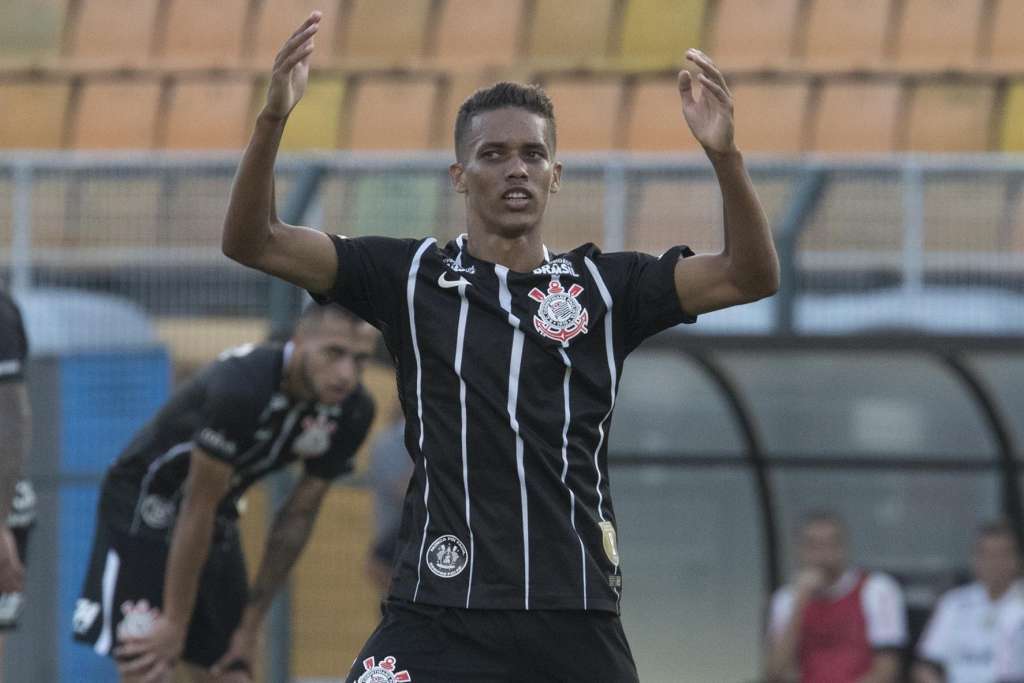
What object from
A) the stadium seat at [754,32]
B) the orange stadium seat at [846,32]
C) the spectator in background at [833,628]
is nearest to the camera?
the spectator in background at [833,628]

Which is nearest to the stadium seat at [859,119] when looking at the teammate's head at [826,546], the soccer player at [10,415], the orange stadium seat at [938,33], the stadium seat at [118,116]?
the orange stadium seat at [938,33]

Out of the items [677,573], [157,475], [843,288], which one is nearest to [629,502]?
[677,573]

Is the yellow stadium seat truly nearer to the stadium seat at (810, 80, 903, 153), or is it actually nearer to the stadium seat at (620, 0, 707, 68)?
the stadium seat at (620, 0, 707, 68)

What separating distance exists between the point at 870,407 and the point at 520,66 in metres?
3.17

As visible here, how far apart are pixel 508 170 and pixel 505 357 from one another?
36 cm

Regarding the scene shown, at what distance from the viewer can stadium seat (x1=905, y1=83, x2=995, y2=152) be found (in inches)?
450

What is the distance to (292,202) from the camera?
7.05 meters

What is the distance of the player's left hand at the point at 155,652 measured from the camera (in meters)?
5.50

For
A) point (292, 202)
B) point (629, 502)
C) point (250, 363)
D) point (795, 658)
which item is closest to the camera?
point (250, 363)

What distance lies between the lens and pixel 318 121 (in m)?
12.2

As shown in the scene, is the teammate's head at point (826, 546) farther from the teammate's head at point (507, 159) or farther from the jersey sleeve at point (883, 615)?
the teammate's head at point (507, 159)

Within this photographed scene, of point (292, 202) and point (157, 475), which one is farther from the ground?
point (292, 202)

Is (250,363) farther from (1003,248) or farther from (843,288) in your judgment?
(1003,248)

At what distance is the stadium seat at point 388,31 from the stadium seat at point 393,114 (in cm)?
54
